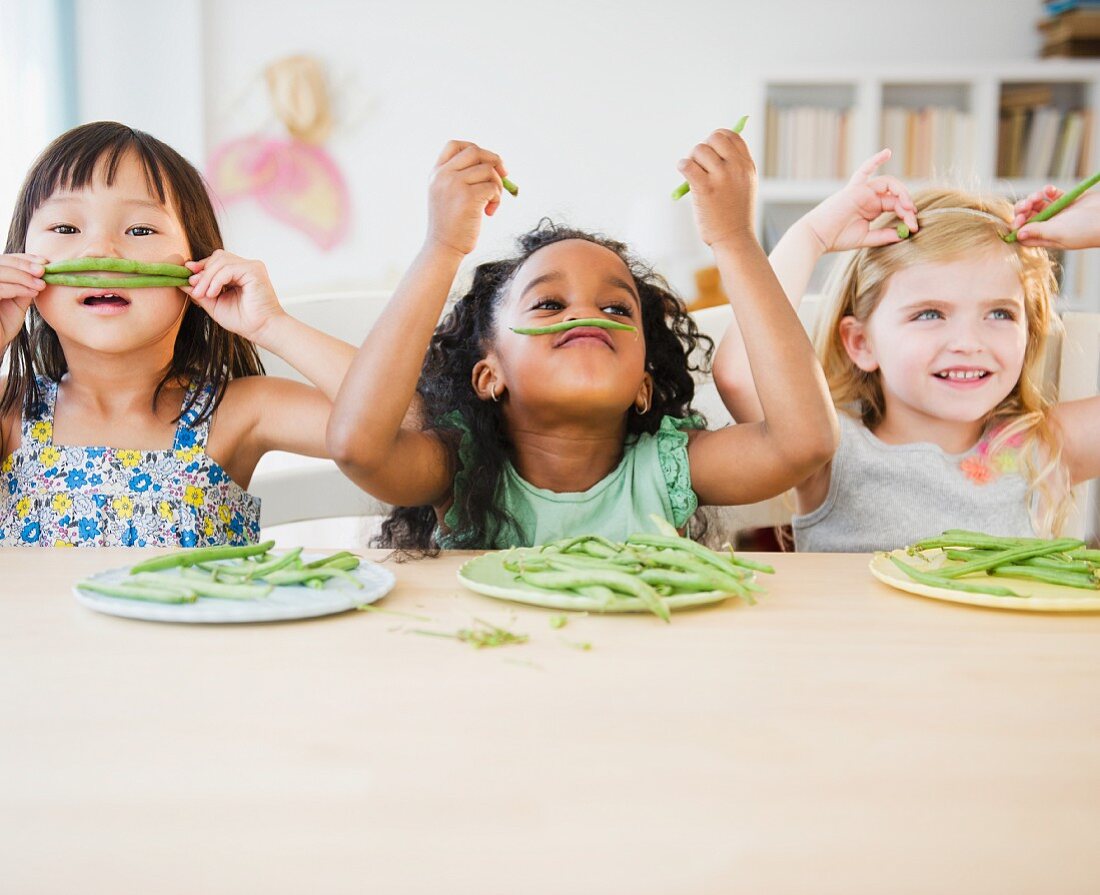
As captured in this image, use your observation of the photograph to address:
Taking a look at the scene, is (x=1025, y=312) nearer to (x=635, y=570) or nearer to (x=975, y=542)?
(x=975, y=542)

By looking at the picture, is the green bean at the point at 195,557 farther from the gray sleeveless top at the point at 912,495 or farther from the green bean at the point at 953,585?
the gray sleeveless top at the point at 912,495

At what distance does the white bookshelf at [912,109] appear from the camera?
529cm

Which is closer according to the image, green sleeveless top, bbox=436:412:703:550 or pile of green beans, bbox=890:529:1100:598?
pile of green beans, bbox=890:529:1100:598

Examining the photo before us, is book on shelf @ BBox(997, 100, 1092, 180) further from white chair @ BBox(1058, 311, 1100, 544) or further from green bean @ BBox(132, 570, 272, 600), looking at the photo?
green bean @ BBox(132, 570, 272, 600)

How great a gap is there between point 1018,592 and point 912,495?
811 millimetres

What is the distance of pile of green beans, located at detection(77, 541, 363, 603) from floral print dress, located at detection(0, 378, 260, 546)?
54cm

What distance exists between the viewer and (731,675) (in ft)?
2.49

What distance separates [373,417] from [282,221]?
468cm

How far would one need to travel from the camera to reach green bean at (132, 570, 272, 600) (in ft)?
2.97

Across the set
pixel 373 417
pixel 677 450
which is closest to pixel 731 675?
pixel 373 417

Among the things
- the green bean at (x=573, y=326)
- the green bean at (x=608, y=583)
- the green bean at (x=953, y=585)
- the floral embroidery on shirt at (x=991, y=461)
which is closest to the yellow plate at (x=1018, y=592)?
the green bean at (x=953, y=585)

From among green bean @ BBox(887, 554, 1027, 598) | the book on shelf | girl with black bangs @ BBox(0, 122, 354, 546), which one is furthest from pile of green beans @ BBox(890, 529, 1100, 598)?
the book on shelf

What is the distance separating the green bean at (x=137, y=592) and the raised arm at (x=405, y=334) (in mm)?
414

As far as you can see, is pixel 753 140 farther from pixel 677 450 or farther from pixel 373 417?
pixel 373 417
